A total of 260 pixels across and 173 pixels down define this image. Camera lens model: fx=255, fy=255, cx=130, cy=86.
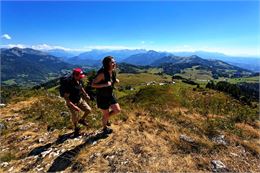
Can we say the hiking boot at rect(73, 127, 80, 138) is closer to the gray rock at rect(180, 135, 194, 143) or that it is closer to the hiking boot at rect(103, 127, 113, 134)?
the hiking boot at rect(103, 127, 113, 134)

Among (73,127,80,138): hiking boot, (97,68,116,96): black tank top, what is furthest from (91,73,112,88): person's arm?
(73,127,80,138): hiking boot

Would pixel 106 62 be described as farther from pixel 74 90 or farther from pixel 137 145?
pixel 137 145

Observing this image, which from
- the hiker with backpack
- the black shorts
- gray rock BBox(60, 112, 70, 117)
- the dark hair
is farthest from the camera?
gray rock BBox(60, 112, 70, 117)

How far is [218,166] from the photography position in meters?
8.21

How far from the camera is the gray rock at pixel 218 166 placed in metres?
8.06

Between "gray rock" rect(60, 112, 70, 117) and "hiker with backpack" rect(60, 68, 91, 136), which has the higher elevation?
"hiker with backpack" rect(60, 68, 91, 136)

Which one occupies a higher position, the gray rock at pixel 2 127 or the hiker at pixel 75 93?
the hiker at pixel 75 93

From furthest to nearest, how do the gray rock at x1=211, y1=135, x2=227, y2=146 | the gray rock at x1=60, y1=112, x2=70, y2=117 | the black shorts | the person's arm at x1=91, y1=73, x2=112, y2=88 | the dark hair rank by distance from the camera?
the gray rock at x1=60, y1=112, x2=70, y2=117, the gray rock at x1=211, y1=135, x2=227, y2=146, the black shorts, the person's arm at x1=91, y1=73, x2=112, y2=88, the dark hair

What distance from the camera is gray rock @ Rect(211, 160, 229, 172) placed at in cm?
806

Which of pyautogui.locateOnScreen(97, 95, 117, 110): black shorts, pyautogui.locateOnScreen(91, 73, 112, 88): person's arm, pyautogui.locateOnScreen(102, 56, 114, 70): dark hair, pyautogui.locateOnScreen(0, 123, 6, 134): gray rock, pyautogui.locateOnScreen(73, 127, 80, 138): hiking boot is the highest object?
pyautogui.locateOnScreen(102, 56, 114, 70): dark hair

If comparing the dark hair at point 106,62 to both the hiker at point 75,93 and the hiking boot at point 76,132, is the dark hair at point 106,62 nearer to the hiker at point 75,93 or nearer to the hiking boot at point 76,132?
the hiker at point 75,93

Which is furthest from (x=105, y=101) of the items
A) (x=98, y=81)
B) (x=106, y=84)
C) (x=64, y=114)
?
(x=64, y=114)

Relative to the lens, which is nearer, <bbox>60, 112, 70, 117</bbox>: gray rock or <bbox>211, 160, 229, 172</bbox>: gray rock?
<bbox>211, 160, 229, 172</bbox>: gray rock

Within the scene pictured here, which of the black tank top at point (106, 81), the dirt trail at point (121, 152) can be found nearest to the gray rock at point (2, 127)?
the dirt trail at point (121, 152)
